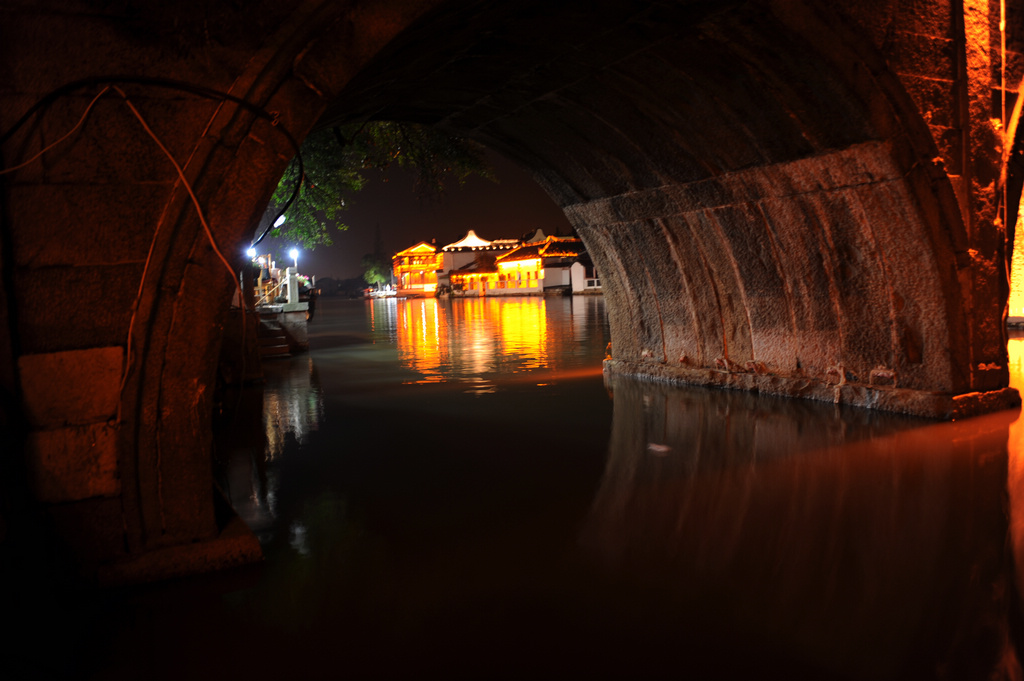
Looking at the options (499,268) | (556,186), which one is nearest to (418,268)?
(499,268)

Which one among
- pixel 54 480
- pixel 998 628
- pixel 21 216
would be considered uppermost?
pixel 21 216

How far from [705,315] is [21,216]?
6.85m

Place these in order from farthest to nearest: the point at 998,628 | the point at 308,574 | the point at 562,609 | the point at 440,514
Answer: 1. the point at 440,514
2. the point at 308,574
3. the point at 562,609
4. the point at 998,628

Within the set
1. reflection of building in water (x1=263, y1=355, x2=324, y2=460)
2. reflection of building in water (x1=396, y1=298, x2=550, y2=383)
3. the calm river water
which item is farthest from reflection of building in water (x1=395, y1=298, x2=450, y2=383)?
the calm river water

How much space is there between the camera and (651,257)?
28.8 feet

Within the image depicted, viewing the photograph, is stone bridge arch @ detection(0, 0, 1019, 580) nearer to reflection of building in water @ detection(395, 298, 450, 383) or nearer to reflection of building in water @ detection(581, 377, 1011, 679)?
reflection of building in water @ detection(581, 377, 1011, 679)

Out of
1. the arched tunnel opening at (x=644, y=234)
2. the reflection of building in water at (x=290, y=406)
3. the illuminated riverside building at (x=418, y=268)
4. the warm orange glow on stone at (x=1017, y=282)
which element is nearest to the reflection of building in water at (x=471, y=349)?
the reflection of building in water at (x=290, y=406)

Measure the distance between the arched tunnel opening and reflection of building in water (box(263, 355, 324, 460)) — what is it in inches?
113

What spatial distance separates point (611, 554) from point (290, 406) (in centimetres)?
584

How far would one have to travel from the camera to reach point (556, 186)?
9.10 metres

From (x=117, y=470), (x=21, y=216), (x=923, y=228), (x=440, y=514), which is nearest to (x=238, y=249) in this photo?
Answer: (x=21, y=216)

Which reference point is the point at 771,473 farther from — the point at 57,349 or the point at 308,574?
the point at 57,349

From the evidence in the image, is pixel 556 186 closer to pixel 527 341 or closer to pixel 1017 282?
pixel 527 341

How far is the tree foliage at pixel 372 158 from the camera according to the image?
10.5 m
